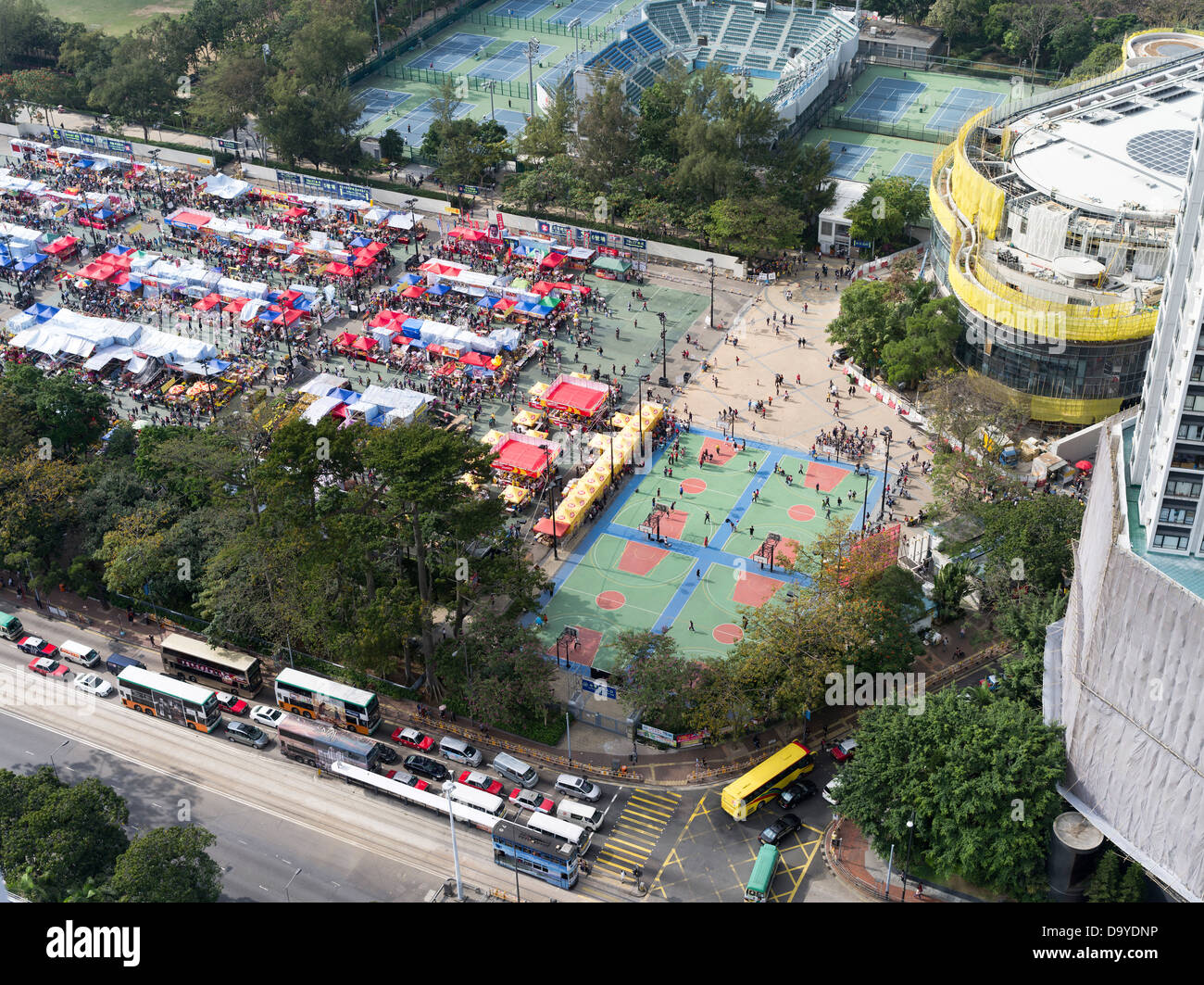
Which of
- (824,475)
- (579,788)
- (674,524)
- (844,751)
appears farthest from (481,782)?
(824,475)

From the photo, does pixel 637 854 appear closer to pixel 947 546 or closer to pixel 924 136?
pixel 947 546

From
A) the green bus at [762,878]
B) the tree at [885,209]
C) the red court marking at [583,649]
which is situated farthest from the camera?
the tree at [885,209]

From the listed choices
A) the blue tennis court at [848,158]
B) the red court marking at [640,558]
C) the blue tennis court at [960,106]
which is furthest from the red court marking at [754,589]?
the blue tennis court at [960,106]

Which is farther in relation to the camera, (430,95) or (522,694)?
(430,95)

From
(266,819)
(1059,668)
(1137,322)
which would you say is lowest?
(266,819)

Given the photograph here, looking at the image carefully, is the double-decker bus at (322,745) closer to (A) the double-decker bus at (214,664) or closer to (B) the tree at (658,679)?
(A) the double-decker bus at (214,664)

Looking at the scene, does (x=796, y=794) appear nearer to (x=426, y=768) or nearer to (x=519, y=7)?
(x=426, y=768)

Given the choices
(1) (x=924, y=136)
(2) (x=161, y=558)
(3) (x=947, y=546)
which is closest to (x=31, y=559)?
(2) (x=161, y=558)
